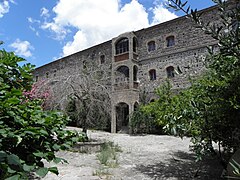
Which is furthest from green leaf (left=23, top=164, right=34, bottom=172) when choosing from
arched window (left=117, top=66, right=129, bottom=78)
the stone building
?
arched window (left=117, top=66, right=129, bottom=78)

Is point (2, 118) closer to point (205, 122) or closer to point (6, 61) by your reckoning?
point (6, 61)

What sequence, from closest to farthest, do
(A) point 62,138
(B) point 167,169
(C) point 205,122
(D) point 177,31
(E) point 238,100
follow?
1. (A) point 62,138
2. (E) point 238,100
3. (C) point 205,122
4. (B) point 167,169
5. (D) point 177,31

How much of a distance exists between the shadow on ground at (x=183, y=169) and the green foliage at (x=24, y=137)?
4.26 metres

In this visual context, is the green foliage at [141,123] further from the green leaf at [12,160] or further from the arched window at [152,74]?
the green leaf at [12,160]

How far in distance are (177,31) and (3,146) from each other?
1707 centimetres

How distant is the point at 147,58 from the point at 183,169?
520 inches

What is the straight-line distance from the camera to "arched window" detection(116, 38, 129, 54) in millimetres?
19330

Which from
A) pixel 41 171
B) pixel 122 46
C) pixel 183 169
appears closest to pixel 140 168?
pixel 183 169

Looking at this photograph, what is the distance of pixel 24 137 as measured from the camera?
181 cm

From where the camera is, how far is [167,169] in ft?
21.2

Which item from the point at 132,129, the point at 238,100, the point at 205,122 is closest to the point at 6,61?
the point at 238,100

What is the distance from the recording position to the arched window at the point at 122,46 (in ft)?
63.4

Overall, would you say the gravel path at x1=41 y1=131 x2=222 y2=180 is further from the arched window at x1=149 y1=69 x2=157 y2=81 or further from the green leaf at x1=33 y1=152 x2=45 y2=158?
the arched window at x1=149 y1=69 x2=157 y2=81

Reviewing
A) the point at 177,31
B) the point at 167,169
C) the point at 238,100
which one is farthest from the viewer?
the point at 177,31
